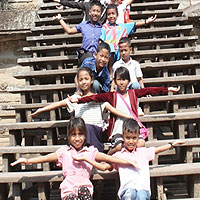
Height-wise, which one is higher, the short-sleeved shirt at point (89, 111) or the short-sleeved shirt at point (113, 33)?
the short-sleeved shirt at point (113, 33)

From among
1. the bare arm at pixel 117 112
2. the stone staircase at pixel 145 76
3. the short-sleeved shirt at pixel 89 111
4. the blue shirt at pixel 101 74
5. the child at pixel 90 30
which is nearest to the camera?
the bare arm at pixel 117 112

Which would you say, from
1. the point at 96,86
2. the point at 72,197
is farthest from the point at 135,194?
the point at 96,86

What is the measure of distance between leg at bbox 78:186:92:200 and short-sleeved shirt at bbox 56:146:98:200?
4 centimetres

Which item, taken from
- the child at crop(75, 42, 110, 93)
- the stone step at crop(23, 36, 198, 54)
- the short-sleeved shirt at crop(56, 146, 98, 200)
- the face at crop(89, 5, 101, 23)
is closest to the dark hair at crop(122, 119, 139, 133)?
the short-sleeved shirt at crop(56, 146, 98, 200)

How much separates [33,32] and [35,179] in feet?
10.6

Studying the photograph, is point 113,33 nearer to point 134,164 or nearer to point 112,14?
point 112,14

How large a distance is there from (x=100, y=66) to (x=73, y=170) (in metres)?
1.37

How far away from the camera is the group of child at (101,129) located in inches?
90.6

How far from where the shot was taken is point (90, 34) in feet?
13.4

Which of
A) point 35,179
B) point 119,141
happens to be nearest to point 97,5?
point 119,141

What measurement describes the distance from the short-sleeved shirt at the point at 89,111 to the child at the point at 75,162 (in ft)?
1.52

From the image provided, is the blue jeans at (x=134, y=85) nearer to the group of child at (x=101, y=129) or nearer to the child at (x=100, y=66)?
the group of child at (x=101, y=129)

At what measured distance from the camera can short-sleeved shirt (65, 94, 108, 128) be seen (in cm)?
286

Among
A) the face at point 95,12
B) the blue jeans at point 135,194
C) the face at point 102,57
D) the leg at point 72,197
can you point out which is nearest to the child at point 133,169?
the blue jeans at point 135,194
